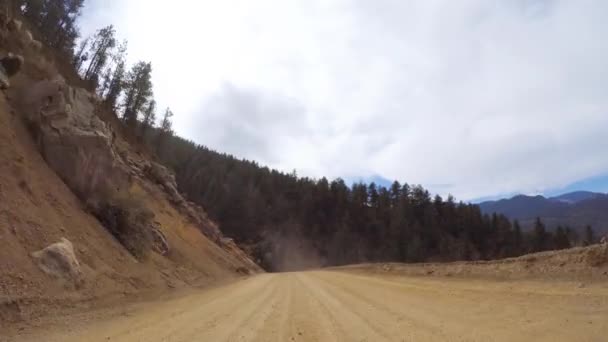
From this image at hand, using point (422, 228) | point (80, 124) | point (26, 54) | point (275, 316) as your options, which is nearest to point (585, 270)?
point (275, 316)

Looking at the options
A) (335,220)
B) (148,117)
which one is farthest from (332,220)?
(148,117)

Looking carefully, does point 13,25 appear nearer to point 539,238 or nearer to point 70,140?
point 70,140

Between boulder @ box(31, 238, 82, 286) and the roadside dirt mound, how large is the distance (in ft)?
45.9

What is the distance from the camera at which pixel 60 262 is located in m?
11.0

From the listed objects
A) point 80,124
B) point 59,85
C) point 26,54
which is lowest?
point 80,124

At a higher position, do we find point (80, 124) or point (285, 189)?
point (285, 189)

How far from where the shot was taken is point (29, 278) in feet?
31.6

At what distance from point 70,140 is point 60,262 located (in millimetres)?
8514

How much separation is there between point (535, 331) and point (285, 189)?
12301 centimetres

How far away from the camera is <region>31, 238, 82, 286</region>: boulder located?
10.5 meters

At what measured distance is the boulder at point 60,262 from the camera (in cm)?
1053

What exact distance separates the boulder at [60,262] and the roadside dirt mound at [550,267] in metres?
14.0

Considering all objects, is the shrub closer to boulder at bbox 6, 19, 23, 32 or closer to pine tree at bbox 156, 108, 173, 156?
boulder at bbox 6, 19, 23, 32

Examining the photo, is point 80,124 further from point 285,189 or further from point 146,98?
point 285,189
